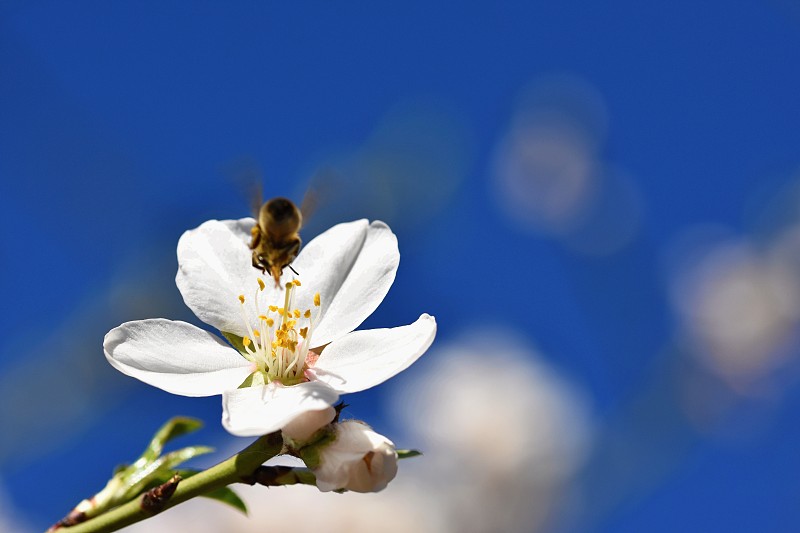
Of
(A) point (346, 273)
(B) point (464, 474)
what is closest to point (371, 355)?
(A) point (346, 273)

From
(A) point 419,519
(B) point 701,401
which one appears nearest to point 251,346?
(A) point 419,519

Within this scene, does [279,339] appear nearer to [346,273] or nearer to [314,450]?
[346,273]

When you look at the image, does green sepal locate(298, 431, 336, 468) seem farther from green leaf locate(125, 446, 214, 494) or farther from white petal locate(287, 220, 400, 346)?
white petal locate(287, 220, 400, 346)

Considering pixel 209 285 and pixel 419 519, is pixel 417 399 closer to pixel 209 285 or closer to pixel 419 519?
pixel 419 519

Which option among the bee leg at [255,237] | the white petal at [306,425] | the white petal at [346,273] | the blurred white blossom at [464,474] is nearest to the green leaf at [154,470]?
the white petal at [306,425]

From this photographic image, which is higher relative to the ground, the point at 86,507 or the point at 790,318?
the point at 790,318
